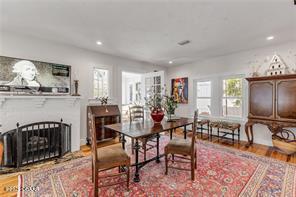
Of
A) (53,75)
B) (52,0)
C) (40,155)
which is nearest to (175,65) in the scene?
(53,75)

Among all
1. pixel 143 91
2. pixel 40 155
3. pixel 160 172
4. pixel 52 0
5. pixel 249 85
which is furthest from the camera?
pixel 143 91

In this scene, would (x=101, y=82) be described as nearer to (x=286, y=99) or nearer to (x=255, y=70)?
(x=255, y=70)

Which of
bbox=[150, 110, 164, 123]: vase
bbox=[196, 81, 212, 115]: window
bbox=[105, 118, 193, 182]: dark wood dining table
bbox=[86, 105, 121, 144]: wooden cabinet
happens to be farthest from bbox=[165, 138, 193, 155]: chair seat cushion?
bbox=[196, 81, 212, 115]: window

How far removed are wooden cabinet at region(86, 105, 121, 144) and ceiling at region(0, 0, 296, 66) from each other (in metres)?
1.63

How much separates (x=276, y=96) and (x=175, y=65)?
3399mm

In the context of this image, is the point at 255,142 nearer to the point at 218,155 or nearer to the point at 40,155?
the point at 218,155

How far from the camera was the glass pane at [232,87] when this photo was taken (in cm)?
436

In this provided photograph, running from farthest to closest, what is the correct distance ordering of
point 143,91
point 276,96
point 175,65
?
point 175,65, point 143,91, point 276,96

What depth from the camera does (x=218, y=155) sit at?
3.14 metres

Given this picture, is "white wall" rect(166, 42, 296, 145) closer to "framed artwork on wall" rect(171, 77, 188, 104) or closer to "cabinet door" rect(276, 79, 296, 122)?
"framed artwork on wall" rect(171, 77, 188, 104)

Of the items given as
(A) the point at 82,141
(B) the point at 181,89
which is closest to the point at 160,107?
(A) the point at 82,141

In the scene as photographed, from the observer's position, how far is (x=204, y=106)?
17.1ft

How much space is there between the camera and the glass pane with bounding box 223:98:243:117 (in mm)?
4371

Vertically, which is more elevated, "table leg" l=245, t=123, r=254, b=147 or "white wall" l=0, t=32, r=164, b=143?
"white wall" l=0, t=32, r=164, b=143
